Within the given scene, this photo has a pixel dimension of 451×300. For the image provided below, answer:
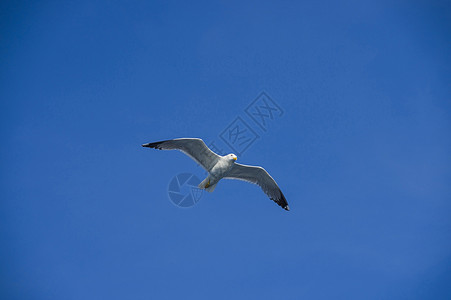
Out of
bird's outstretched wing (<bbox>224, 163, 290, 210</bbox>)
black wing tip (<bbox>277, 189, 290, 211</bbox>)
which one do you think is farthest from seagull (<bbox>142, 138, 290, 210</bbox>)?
black wing tip (<bbox>277, 189, 290, 211</bbox>)

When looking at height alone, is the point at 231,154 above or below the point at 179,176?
above

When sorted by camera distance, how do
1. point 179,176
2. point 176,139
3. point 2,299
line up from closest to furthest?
point 176,139, point 179,176, point 2,299

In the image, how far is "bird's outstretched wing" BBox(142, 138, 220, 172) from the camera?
11.4 metres

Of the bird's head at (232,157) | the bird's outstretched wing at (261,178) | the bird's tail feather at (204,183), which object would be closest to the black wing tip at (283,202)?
the bird's outstretched wing at (261,178)

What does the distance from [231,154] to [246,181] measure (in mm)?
1609

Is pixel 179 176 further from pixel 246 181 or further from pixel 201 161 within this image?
pixel 246 181

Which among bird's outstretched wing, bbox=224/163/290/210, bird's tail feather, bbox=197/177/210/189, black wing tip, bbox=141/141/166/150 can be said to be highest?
bird's outstretched wing, bbox=224/163/290/210

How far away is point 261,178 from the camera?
12.9 m

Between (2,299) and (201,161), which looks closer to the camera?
(201,161)

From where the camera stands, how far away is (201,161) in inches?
468

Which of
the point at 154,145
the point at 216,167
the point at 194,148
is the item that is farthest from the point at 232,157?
the point at 154,145

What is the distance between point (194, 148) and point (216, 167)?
1.01 metres

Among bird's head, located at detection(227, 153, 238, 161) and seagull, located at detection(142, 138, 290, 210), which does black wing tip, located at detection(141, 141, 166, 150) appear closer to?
seagull, located at detection(142, 138, 290, 210)

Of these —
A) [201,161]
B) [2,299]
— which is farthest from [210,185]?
[2,299]
